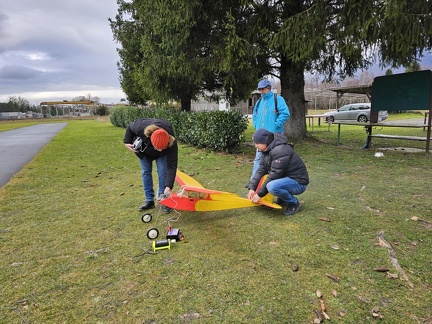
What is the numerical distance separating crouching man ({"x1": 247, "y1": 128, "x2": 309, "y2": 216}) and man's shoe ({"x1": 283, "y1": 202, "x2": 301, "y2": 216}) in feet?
0.13

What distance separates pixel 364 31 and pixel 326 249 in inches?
238

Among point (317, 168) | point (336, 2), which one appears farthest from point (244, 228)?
point (336, 2)

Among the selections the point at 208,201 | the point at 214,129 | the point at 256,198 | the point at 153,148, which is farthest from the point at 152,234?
the point at 214,129

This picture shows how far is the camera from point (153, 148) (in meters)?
3.97

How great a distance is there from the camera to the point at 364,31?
681cm

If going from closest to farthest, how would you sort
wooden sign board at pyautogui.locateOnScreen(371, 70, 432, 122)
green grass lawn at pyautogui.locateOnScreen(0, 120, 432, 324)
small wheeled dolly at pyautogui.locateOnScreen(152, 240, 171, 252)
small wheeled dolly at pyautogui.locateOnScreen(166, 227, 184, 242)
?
green grass lawn at pyautogui.locateOnScreen(0, 120, 432, 324) → small wheeled dolly at pyautogui.locateOnScreen(152, 240, 171, 252) → small wheeled dolly at pyautogui.locateOnScreen(166, 227, 184, 242) → wooden sign board at pyautogui.locateOnScreen(371, 70, 432, 122)

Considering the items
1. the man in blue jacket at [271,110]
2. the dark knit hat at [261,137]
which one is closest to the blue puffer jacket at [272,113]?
the man in blue jacket at [271,110]

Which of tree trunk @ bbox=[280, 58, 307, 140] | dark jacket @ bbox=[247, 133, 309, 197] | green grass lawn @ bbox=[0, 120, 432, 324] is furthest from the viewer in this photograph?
tree trunk @ bbox=[280, 58, 307, 140]

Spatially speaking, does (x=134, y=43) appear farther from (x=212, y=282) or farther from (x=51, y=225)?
(x=212, y=282)

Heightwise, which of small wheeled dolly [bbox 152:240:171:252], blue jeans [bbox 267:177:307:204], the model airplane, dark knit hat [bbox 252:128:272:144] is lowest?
small wheeled dolly [bbox 152:240:171:252]

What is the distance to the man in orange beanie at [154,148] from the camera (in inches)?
141

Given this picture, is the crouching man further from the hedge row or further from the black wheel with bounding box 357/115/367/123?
the black wheel with bounding box 357/115/367/123

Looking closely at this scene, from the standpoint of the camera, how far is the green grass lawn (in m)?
2.24

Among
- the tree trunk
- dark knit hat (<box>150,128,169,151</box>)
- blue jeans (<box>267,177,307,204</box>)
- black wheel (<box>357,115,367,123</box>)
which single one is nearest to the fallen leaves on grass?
blue jeans (<box>267,177,307,204</box>)
